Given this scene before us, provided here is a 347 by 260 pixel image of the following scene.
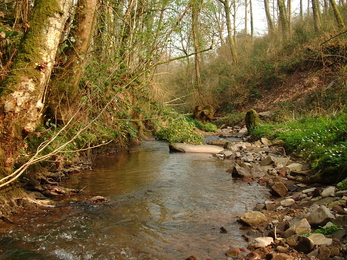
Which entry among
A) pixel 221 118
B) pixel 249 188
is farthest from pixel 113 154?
pixel 221 118

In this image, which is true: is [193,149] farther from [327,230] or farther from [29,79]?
[327,230]

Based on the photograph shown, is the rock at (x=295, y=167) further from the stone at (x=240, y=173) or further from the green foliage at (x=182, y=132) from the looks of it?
the green foliage at (x=182, y=132)

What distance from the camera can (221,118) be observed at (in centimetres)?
2284

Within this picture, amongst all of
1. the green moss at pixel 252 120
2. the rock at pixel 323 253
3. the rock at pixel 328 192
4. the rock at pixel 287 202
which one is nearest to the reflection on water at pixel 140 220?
the rock at pixel 287 202

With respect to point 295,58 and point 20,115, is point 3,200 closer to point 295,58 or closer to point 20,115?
point 20,115

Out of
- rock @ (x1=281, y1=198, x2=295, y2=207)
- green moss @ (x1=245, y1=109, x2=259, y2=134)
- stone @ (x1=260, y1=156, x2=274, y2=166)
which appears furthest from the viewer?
green moss @ (x1=245, y1=109, x2=259, y2=134)

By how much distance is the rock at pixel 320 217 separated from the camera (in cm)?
347

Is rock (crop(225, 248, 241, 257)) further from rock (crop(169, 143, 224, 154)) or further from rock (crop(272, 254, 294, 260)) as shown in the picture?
rock (crop(169, 143, 224, 154))

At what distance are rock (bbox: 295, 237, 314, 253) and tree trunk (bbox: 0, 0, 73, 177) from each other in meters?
3.93

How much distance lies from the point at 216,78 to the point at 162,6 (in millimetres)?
15580

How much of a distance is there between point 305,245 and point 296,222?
679 mm

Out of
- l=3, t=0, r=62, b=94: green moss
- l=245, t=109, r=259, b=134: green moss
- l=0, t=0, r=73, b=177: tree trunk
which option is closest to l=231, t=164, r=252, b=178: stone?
l=0, t=0, r=73, b=177: tree trunk

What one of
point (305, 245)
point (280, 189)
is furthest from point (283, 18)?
point (305, 245)

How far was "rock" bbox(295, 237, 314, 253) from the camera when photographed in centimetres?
297
